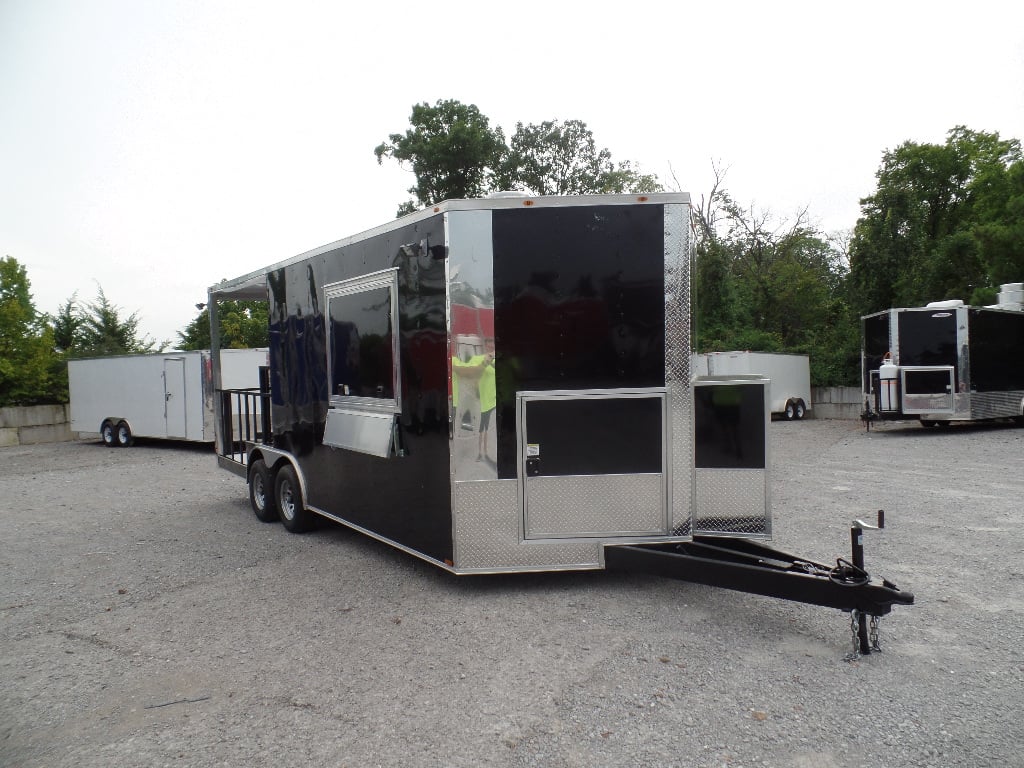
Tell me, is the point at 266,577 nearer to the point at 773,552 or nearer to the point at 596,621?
the point at 596,621

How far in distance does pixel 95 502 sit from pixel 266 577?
5383mm

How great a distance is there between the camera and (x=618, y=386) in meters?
4.77

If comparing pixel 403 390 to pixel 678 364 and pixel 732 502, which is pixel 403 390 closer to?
pixel 678 364

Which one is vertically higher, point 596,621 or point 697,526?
point 697,526

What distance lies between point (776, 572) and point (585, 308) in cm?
201

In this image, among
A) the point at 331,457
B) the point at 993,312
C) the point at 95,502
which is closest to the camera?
the point at 331,457

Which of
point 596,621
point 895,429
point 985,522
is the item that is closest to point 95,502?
point 596,621

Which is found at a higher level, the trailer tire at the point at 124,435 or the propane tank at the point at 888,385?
the propane tank at the point at 888,385

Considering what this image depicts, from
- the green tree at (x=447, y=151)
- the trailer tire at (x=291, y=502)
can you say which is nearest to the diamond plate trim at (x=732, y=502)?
the trailer tire at (x=291, y=502)

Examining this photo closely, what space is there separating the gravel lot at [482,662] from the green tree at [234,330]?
34.2 meters

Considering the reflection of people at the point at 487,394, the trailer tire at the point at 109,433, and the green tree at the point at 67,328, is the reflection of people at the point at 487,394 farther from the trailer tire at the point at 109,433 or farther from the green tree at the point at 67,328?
the green tree at the point at 67,328

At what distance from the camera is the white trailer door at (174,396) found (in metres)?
15.2

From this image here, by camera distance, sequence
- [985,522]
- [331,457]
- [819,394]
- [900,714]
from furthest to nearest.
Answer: [819,394]
[985,522]
[331,457]
[900,714]

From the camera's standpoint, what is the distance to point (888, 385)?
15.3m
